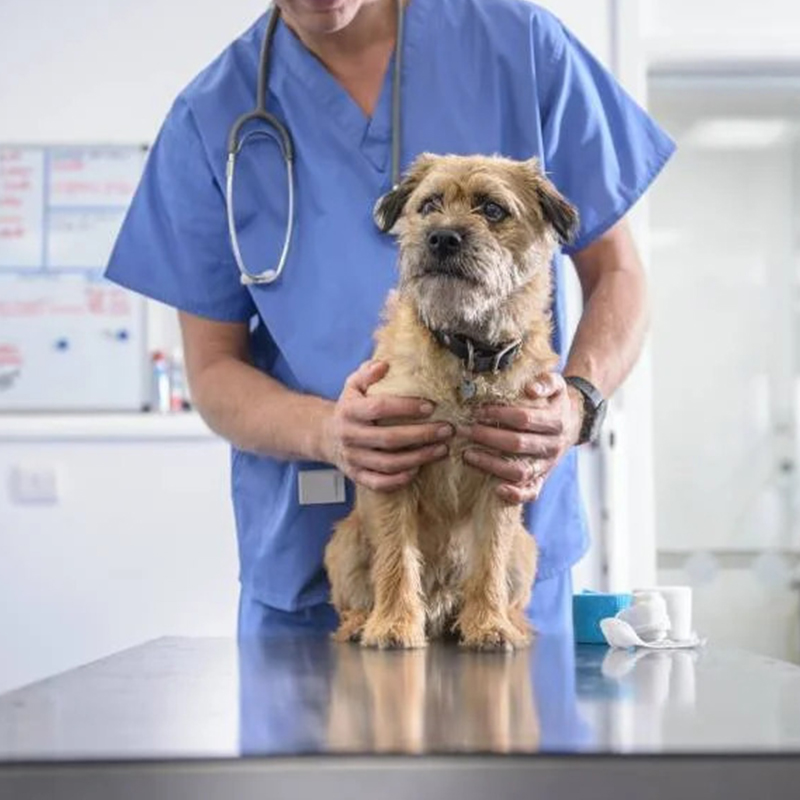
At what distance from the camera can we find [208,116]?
5.24ft

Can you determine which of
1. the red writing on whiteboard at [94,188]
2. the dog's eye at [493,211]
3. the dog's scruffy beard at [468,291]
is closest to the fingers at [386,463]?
the dog's scruffy beard at [468,291]

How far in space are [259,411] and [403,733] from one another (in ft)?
2.71

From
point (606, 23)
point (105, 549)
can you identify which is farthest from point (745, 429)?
point (105, 549)

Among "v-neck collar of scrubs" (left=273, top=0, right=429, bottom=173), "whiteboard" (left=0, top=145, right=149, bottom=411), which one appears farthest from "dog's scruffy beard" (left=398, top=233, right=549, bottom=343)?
"whiteboard" (left=0, top=145, right=149, bottom=411)

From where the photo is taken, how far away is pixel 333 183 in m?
1.57

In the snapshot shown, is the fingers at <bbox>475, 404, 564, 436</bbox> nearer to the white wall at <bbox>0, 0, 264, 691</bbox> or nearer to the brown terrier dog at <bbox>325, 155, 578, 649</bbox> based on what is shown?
the brown terrier dog at <bbox>325, 155, 578, 649</bbox>

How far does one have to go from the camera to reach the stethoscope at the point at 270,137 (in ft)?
5.04

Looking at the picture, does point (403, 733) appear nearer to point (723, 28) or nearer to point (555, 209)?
point (555, 209)

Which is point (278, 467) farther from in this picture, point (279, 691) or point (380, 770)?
point (380, 770)

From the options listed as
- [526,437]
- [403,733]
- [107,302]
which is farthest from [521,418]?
[107,302]

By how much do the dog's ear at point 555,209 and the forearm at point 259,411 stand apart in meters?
0.30

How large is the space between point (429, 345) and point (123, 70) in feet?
8.38

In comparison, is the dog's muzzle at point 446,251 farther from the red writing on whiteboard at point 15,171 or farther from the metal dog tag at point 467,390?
the red writing on whiteboard at point 15,171

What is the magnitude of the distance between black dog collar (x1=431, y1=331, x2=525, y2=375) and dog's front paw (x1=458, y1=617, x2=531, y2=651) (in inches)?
9.5
